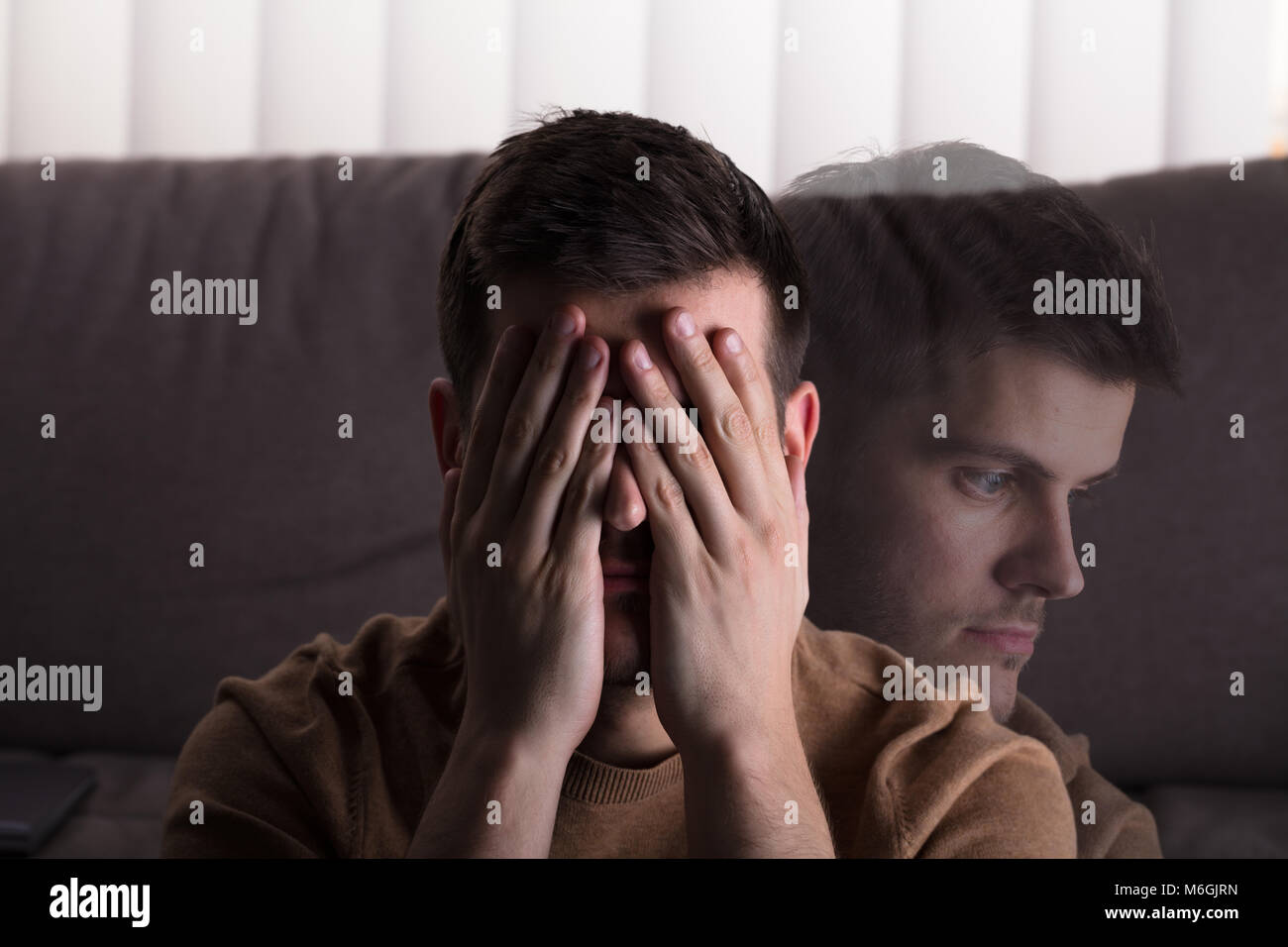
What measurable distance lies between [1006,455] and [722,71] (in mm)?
299

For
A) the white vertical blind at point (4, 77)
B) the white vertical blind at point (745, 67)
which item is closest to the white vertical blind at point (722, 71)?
the white vertical blind at point (745, 67)

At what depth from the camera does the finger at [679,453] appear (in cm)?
44

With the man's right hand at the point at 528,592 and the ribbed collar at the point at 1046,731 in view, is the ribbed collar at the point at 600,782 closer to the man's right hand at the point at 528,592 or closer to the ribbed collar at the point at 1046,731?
the man's right hand at the point at 528,592

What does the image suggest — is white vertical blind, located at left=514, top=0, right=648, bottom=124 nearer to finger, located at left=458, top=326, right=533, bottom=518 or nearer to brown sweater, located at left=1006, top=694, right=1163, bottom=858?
finger, located at left=458, top=326, right=533, bottom=518

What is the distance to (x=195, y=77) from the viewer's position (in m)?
0.66

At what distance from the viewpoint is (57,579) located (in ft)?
2.19

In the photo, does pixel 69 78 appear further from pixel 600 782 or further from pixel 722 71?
pixel 600 782

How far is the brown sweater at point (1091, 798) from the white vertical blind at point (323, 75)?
1.92 feet

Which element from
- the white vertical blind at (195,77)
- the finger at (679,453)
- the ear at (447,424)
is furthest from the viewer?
the white vertical blind at (195,77)

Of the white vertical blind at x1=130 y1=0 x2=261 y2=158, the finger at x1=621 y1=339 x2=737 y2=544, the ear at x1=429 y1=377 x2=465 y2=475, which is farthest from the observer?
the white vertical blind at x1=130 y1=0 x2=261 y2=158

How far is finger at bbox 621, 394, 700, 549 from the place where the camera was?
17.9 inches

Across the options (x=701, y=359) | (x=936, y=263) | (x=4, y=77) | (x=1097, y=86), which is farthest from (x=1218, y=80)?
(x=4, y=77)

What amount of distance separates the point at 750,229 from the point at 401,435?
31cm

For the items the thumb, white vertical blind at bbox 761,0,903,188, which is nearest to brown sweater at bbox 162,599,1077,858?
the thumb
